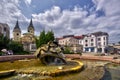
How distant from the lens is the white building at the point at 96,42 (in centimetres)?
7700

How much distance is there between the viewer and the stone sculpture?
2056 cm

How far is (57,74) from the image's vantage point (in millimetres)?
14234

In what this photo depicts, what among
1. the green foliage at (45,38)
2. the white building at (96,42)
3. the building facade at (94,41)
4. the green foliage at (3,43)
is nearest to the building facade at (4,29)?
the green foliage at (45,38)

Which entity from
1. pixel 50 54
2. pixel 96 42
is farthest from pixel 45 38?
pixel 96 42

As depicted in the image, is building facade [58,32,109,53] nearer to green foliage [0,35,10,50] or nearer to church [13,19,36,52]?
church [13,19,36,52]

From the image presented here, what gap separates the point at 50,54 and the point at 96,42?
63326mm

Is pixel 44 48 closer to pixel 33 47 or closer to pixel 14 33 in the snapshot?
pixel 33 47

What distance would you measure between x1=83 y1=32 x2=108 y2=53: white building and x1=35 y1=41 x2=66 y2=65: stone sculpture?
59.4 m

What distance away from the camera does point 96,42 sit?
264ft

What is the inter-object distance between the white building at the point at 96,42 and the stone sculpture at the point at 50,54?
59.4 metres

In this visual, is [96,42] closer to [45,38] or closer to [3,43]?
[45,38]

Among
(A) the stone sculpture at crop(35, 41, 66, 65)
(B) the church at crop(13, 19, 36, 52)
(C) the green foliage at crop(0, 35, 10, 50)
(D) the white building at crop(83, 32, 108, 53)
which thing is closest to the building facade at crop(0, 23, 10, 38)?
(B) the church at crop(13, 19, 36, 52)

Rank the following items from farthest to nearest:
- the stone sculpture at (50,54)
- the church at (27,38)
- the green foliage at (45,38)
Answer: the church at (27,38)
the green foliage at (45,38)
the stone sculpture at (50,54)

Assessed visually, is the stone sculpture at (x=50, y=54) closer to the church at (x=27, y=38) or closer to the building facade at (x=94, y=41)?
the church at (x=27, y=38)
